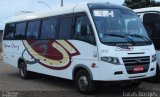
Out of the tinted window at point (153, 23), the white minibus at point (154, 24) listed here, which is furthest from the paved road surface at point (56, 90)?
the tinted window at point (153, 23)

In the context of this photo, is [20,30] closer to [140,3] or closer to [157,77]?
[157,77]

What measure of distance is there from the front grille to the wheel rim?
138 centimetres

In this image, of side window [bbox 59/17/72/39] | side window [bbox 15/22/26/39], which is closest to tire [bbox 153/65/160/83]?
side window [bbox 59/17/72/39]

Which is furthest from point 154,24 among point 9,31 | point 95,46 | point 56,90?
point 9,31

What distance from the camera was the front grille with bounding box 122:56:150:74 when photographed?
11.2 meters

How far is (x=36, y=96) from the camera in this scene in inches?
463

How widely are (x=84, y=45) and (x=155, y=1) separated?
3826cm

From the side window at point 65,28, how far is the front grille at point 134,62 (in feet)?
8.06

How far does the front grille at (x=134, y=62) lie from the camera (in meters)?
11.2

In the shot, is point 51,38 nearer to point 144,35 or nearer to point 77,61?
point 77,61

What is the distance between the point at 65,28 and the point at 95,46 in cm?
215

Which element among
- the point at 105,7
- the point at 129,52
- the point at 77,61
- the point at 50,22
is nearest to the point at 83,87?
the point at 77,61

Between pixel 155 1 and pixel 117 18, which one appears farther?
pixel 155 1

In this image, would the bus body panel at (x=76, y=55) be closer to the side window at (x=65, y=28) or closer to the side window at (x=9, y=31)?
the side window at (x=65, y=28)
